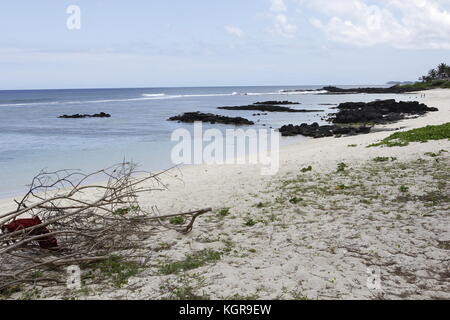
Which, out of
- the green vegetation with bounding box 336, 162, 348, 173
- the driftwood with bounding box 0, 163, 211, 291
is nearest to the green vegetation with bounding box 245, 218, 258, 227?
the driftwood with bounding box 0, 163, 211, 291

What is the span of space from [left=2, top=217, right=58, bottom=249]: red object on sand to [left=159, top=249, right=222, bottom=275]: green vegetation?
1.70 m

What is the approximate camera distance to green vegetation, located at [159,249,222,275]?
5.32m

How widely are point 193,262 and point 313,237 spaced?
6.44ft

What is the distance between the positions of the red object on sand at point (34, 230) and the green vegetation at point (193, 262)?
67.0 inches

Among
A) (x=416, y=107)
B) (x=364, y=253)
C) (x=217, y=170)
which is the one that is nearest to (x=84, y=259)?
(x=364, y=253)

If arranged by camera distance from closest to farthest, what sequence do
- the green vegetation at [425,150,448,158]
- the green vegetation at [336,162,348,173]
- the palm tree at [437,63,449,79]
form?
the green vegetation at [336,162,348,173] → the green vegetation at [425,150,448,158] → the palm tree at [437,63,449,79]

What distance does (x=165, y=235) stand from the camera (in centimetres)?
680

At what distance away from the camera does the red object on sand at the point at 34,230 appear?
5550 mm

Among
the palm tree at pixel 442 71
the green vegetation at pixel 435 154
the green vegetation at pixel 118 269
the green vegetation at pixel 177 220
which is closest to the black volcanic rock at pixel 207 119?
the green vegetation at pixel 435 154

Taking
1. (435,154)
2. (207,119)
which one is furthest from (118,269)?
(207,119)

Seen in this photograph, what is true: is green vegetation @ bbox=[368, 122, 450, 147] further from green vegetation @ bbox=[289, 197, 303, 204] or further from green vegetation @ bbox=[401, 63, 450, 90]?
green vegetation @ bbox=[401, 63, 450, 90]

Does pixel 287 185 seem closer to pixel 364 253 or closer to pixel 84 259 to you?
pixel 364 253

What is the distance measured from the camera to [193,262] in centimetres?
555

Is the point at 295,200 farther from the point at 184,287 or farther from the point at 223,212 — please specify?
the point at 184,287
